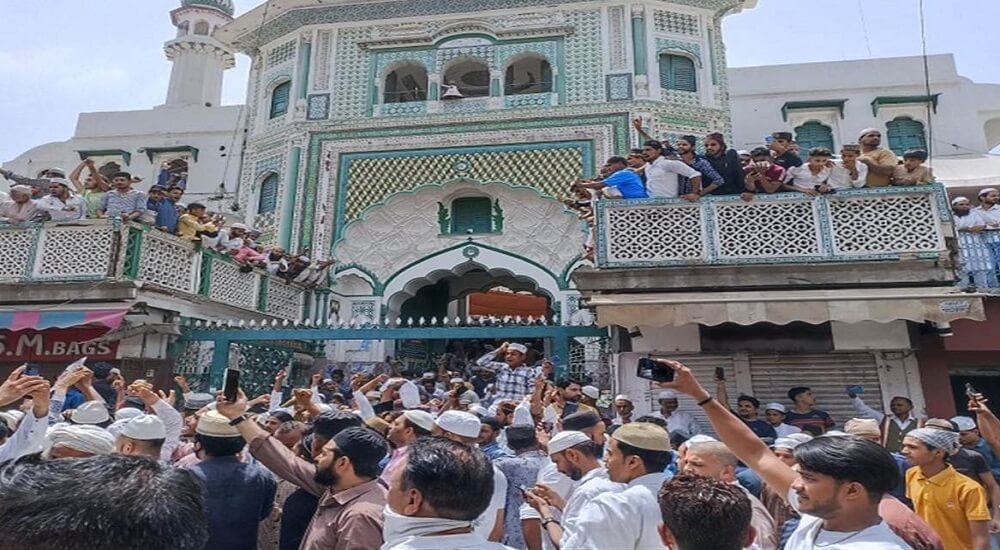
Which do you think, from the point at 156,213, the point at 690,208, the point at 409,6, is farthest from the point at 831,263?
the point at 409,6

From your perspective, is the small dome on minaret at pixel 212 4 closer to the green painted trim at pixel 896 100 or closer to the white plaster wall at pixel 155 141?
the white plaster wall at pixel 155 141

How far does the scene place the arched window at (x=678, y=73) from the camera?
469 inches

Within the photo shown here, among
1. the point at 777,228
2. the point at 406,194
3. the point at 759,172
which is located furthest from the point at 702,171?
the point at 406,194

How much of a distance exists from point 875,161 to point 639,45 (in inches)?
235

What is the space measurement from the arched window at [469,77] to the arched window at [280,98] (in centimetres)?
306

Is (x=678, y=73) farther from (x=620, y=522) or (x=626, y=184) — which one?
(x=620, y=522)

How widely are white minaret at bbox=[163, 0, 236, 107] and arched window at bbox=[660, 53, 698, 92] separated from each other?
13.9m

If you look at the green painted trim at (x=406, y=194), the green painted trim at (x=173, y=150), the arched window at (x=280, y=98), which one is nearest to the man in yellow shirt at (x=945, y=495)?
the green painted trim at (x=406, y=194)

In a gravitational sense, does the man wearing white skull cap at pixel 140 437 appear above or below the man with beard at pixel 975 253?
below

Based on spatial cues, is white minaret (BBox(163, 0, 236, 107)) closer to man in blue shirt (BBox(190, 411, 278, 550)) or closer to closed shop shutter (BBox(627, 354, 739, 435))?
closed shop shutter (BBox(627, 354, 739, 435))

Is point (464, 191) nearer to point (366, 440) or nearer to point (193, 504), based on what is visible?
point (366, 440)

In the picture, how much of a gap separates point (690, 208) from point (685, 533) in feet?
18.6

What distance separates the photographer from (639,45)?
39.0 ft

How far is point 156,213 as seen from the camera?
8.18m
